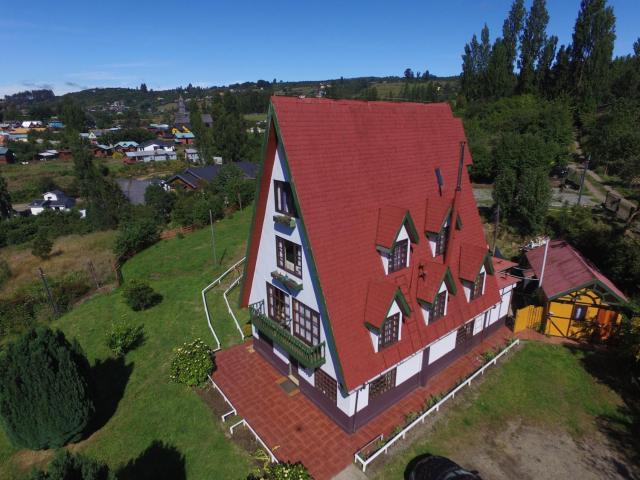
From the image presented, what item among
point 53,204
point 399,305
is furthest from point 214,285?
point 53,204

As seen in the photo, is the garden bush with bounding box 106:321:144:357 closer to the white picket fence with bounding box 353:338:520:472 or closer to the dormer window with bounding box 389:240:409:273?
the white picket fence with bounding box 353:338:520:472

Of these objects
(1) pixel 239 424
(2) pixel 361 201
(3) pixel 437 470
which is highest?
(2) pixel 361 201

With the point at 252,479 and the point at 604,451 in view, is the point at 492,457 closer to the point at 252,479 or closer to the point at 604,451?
the point at 604,451

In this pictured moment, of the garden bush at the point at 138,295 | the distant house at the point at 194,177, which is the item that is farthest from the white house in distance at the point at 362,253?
the distant house at the point at 194,177

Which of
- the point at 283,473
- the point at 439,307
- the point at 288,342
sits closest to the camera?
the point at 283,473

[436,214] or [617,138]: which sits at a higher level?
[617,138]

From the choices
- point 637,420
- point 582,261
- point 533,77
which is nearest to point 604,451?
point 637,420

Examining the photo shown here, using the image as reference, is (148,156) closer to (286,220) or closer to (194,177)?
(194,177)

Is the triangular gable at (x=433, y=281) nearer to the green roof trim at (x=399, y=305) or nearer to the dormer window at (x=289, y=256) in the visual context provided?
the green roof trim at (x=399, y=305)
